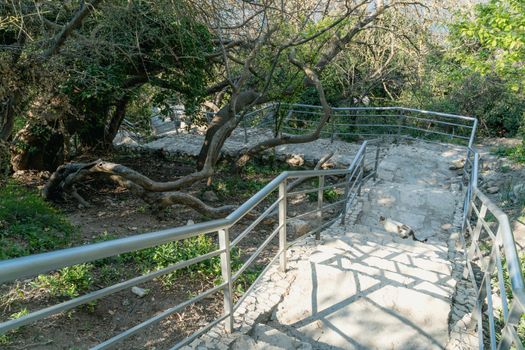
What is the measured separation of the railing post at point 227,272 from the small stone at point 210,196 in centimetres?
512

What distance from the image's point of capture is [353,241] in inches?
170

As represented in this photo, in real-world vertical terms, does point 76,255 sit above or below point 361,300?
above

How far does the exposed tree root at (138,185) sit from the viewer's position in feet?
19.9

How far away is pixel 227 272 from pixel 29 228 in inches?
141

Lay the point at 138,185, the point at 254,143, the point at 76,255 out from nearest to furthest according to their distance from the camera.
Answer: the point at 76,255 < the point at 138,185 < the point at 254,143

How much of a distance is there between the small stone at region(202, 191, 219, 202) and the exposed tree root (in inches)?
49.4

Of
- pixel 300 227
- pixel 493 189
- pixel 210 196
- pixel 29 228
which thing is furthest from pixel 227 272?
pixel 493 189

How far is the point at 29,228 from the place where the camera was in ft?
15.8

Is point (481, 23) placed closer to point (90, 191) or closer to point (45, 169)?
point (90, 191)

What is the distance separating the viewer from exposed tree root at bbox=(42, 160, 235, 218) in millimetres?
6062

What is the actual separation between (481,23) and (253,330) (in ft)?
23.5

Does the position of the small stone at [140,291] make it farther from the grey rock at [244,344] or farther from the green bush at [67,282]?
the grey rock at [244,344]

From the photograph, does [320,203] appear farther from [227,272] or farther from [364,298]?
[227,272]

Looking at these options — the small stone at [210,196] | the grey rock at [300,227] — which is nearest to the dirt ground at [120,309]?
the grey rock at [300,227]
